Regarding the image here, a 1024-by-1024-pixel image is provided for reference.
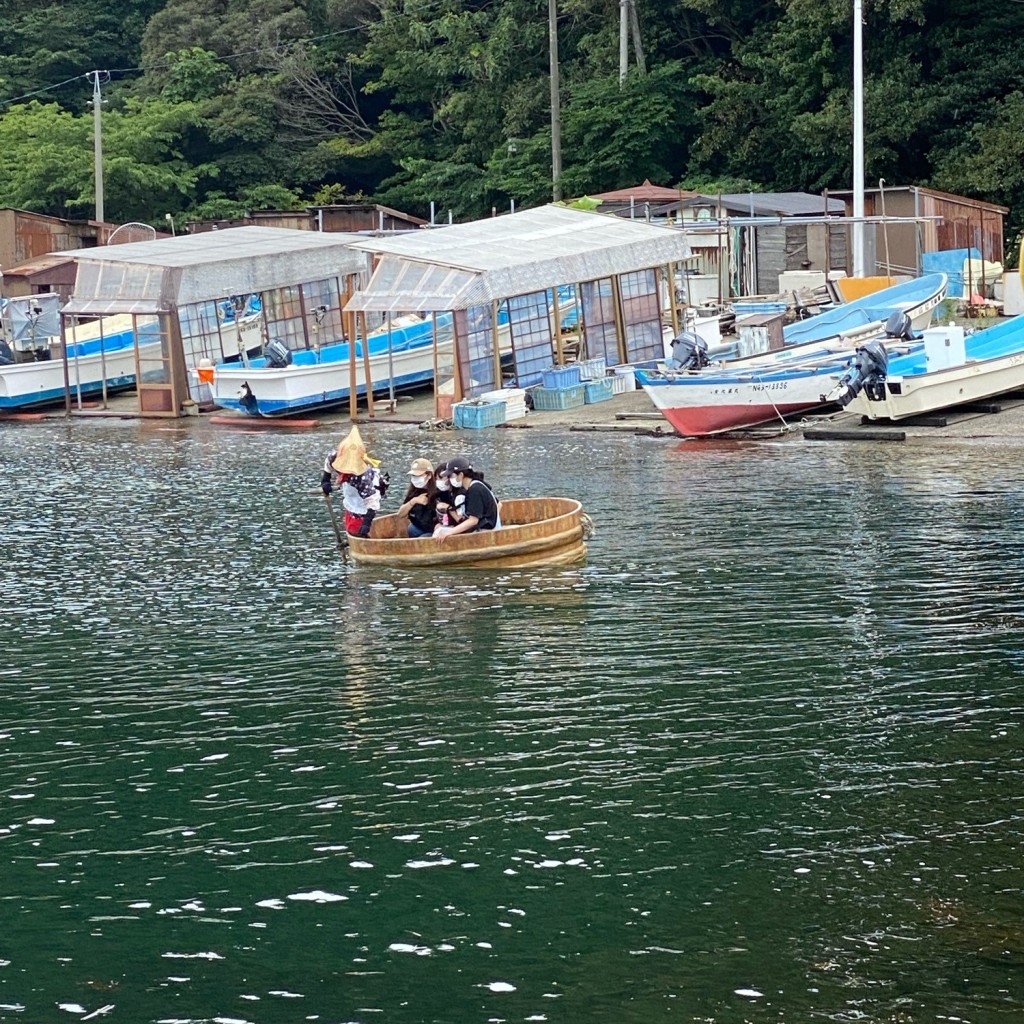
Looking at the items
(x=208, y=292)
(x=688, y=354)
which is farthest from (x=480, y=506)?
(x=208, y=292)

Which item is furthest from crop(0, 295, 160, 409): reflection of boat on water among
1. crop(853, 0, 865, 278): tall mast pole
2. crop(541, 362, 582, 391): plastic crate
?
crop(853, 0, 865, 278): tall mast pole

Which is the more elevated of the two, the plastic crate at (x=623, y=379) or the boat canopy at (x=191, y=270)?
the boat canopy at (x=191, y=270)

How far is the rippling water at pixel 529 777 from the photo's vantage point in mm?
10742

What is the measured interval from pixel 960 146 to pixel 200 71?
35.3 meters

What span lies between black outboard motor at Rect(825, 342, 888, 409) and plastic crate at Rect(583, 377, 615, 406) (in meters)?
8.72

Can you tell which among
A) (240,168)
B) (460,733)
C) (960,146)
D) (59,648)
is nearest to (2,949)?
(460,733)

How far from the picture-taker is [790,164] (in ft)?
220

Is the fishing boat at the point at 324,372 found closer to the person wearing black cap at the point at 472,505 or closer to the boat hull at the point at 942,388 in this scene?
the boat hull at the point at 942,388

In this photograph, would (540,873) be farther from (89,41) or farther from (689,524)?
(89,41)

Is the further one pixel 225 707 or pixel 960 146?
pixel 960 146

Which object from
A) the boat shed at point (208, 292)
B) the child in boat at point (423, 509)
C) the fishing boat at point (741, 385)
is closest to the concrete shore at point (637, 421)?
the fishing boat at point (741, 385)

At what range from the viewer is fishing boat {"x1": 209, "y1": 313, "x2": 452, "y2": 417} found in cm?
4322

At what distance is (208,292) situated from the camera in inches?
1813

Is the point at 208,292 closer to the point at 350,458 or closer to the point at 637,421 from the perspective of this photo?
the point at 637,421
